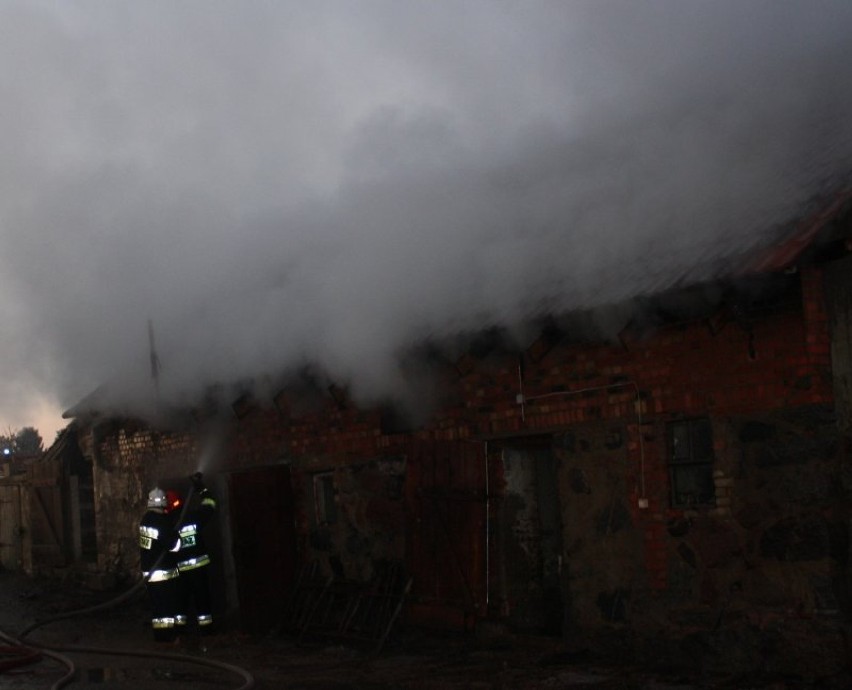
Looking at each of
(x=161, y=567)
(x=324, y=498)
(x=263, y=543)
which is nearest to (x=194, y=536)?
(x=161, y=567)

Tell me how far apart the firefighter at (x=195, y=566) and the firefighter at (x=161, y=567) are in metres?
0.10

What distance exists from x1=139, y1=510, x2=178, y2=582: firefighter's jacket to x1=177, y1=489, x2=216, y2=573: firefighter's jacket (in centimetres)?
8

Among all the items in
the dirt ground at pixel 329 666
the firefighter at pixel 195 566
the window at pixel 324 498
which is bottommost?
the dirt ground at pixel 329 666

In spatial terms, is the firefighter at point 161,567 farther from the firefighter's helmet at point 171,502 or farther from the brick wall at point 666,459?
the brick wall at point 666,459

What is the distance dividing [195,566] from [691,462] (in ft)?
19.5

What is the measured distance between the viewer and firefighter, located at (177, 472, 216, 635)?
1234cm

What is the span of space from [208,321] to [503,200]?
3864 mm

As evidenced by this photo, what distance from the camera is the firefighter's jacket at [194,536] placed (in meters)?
12.3

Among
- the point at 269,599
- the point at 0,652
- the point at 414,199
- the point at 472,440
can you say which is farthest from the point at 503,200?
the point at 0,652

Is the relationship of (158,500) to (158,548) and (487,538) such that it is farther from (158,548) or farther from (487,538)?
(487,538)

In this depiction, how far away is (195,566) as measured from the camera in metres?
12.4

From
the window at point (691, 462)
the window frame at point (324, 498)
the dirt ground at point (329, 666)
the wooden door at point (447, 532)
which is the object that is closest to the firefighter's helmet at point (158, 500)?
the dirt ground at point (329, 666)

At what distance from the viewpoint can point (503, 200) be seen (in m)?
11.9

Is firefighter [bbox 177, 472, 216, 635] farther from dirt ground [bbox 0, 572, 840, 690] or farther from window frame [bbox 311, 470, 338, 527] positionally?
window frame [bbox 311, 470, 338, 527]
